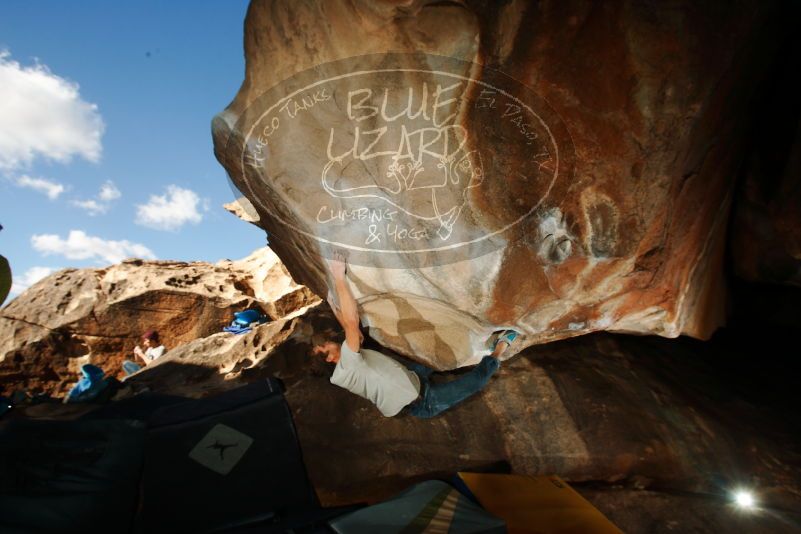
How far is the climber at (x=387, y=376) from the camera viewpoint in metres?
2.97

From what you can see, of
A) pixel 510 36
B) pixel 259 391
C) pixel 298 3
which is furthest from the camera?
pixel 259 391

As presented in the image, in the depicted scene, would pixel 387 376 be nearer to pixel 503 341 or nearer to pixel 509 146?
pixel 503 341

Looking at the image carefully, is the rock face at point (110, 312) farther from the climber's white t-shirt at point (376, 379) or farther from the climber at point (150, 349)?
the climber's white t-shirt at point (376, 379)

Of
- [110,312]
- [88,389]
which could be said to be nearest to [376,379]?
[88,389]

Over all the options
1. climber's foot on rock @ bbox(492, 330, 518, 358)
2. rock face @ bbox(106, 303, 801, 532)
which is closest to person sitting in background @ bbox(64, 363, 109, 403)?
rock face @ bbox(106, 303, 801, 532)

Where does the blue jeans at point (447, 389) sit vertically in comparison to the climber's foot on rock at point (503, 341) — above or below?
below

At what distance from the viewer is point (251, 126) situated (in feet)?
8.64

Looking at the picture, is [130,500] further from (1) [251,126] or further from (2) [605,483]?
(2) [605,483]

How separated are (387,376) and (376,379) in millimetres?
89

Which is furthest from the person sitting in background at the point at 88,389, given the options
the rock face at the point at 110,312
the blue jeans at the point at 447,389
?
the blue jeans at the point at 447,389

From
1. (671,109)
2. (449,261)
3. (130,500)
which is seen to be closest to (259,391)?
(130,500)

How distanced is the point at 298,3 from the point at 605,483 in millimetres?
3819

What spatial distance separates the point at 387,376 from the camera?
301 cm

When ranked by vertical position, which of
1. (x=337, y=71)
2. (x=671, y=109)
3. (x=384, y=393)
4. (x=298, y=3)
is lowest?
(x=384, y=393)
